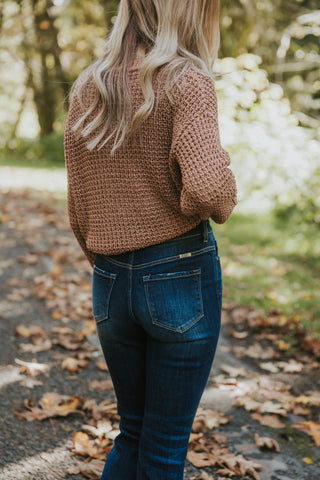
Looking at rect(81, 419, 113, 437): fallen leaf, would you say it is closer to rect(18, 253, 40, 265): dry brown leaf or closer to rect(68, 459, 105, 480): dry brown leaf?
rect(68, 459, 105, 480): dry brown leaf

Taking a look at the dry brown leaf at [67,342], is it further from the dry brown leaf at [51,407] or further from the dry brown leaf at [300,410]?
the dry brown leaf at [300,410]

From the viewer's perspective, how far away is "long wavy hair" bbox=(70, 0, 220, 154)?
1.50 metres

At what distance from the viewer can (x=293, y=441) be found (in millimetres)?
2951

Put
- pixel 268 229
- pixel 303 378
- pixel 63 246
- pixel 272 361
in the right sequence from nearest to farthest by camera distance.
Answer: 1. pixel 303 378
2. pixel 272 361
3. pixel 63 246
4. pixel 268 229

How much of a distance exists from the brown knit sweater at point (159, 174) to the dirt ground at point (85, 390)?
4.91 feet

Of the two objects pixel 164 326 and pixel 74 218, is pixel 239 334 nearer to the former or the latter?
pixel 74 218

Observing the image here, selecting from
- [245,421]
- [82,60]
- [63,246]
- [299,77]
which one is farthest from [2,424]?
[82,60]

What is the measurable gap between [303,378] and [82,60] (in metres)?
15.0

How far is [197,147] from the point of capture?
4.75 feet

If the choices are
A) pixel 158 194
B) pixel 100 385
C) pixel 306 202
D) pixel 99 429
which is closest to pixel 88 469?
pixel 99 429

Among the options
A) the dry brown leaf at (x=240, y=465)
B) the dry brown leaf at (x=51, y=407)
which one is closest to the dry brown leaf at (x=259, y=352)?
the dry brown leaf at (x=240, y=465)

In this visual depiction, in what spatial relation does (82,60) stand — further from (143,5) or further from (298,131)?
(143,5)

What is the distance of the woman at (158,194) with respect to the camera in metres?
1.48

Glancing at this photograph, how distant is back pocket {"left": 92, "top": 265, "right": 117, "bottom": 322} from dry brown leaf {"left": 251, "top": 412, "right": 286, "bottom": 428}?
6.03 ft
